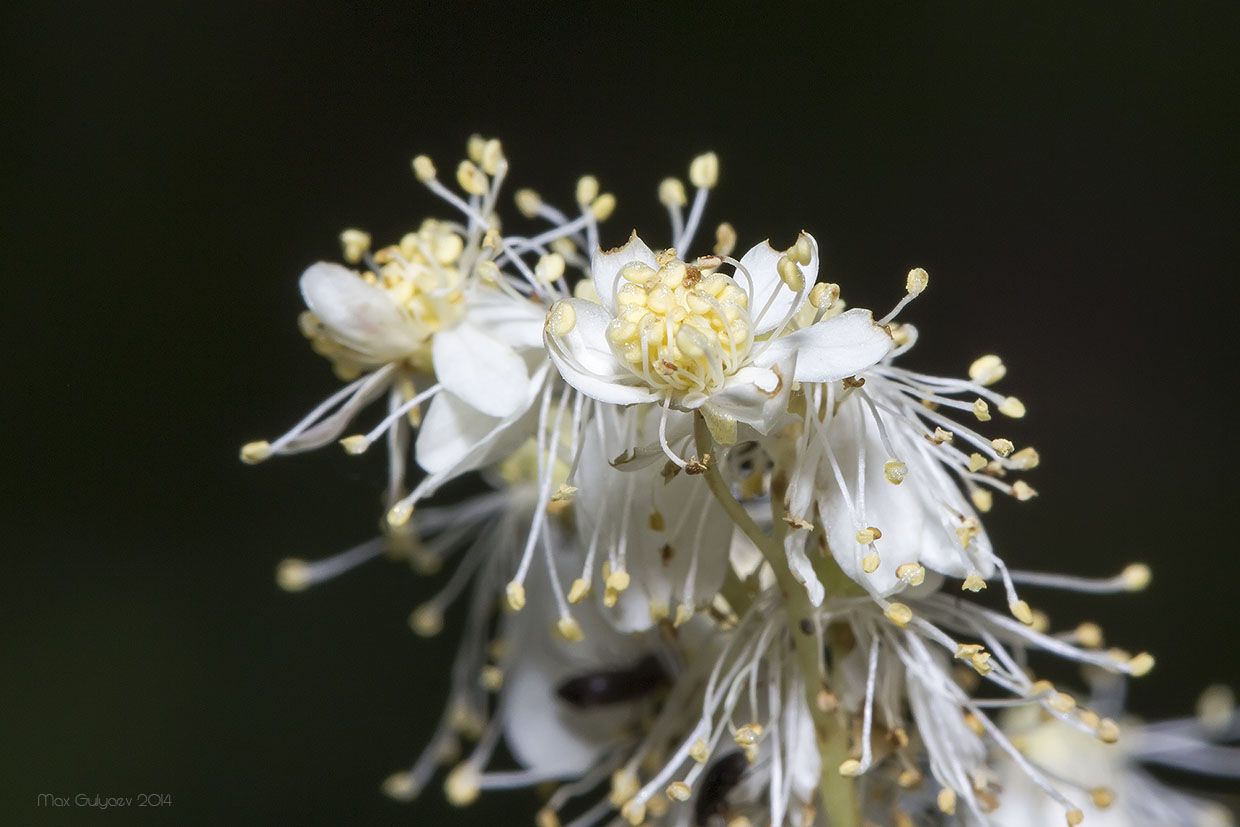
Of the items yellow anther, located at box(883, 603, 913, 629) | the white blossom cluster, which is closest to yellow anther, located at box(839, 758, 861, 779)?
the white blossom cluster

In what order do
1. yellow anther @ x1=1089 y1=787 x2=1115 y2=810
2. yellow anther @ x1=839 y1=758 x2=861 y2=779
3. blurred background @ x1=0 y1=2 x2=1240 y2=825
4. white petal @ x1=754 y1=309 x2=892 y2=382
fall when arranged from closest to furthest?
1. white petal @ x1=754 y1=309 x2=892 y2=382
2. yellow anther @ x1=839 y1=758 x2=861 y2=779
3. yellow anther @ x1=1089 y1=787 x2=1115 y2=810
4. blurred background @ x1=0 y1=2 x2=1240 y2=825

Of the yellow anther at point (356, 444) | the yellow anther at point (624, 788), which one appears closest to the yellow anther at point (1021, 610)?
the yellow anther at point (624, 788)

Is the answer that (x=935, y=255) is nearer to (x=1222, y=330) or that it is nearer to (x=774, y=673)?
(x=1222, y=330)

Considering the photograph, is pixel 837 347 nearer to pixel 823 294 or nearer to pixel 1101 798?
pixel 823 294

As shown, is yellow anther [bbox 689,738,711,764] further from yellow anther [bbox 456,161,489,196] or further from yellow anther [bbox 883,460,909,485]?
yellow anther [bbox 456,161,489,196]

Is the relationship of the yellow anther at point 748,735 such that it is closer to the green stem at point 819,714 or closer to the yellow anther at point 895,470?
the green stem at point 819,714

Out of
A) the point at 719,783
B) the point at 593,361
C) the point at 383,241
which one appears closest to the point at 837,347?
the point at 593,361
